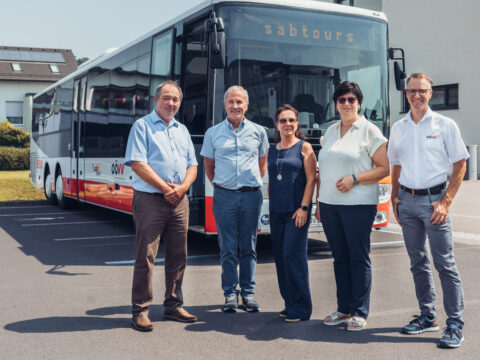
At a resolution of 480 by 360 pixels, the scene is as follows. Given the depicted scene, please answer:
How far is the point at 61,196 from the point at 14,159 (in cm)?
2115

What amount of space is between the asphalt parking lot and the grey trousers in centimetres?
28

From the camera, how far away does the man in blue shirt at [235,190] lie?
18.6ft

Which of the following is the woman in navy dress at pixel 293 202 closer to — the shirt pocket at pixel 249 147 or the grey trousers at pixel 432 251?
the shirt pocket at pixel 249 147

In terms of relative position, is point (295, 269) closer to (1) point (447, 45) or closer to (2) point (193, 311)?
(2) point (193, 311)

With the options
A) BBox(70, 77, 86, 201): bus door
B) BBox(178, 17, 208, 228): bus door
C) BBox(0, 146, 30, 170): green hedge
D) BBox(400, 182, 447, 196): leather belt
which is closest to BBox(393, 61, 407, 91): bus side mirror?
BBox(178, 17, 208, 228): bus door

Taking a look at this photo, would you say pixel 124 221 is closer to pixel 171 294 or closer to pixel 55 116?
pixel 55 116

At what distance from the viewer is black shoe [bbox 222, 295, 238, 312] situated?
18.4ft

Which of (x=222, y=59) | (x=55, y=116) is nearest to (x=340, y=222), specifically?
(x=222, y=59)

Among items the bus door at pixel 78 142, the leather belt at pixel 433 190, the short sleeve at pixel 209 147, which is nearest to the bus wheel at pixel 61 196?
the bus door at pixel 78 142

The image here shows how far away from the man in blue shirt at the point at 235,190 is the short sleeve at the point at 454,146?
1.81 meters

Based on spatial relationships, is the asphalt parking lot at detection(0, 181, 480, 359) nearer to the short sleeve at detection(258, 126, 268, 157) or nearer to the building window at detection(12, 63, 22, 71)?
the short sleeve at detection(258, 126, 268, 157)

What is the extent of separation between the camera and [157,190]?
16.9ft

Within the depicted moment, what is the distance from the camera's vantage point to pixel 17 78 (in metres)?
55.2

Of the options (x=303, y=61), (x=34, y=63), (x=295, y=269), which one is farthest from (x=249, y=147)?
(x=34, y=63)
